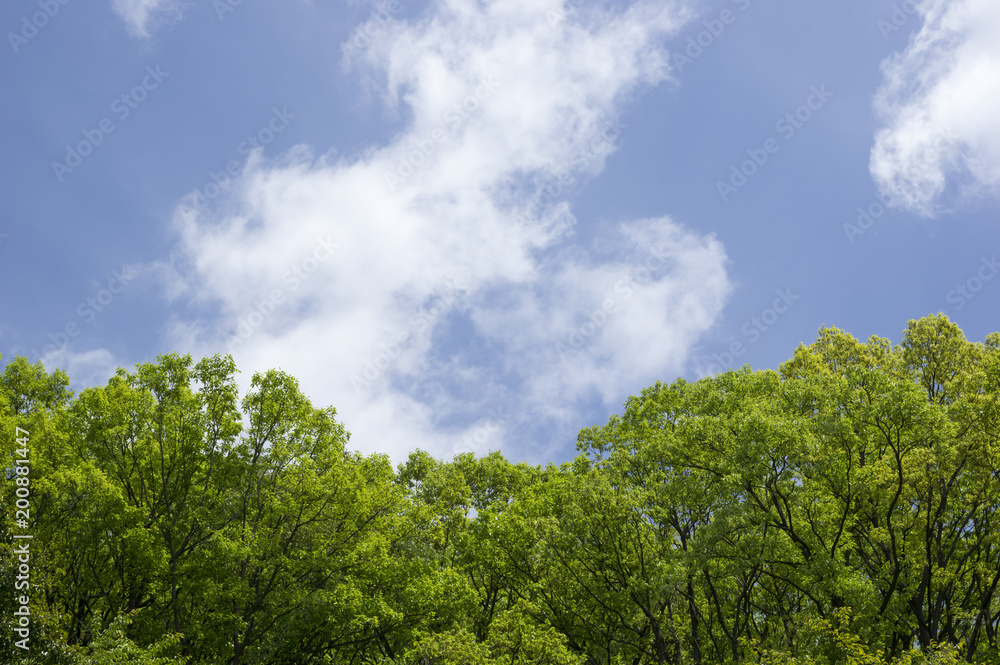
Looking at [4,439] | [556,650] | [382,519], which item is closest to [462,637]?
[556,650]

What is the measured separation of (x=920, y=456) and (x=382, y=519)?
1683 cm

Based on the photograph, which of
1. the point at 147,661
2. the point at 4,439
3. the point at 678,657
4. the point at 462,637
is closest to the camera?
the point at 147,661

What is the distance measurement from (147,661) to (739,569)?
1651 centimetres

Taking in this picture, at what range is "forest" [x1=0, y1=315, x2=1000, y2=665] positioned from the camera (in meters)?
20.6

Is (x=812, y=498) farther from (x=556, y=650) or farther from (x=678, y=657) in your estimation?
(x=556, y=650)

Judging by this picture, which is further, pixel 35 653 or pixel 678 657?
pixel 678 657

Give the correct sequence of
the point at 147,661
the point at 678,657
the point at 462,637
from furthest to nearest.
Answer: the point at 678,657 < the point at 462,637 < the point at 147,661

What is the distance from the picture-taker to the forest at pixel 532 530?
20.6 meters

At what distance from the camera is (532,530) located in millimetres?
25703

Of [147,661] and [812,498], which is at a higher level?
[812,498]

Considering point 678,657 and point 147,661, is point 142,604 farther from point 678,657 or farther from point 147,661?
point 678,657

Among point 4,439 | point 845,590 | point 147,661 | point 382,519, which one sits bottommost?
point 147,661

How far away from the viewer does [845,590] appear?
66.0 feet

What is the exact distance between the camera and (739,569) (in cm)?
2148
